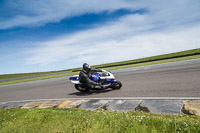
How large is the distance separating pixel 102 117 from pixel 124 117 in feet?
1.88

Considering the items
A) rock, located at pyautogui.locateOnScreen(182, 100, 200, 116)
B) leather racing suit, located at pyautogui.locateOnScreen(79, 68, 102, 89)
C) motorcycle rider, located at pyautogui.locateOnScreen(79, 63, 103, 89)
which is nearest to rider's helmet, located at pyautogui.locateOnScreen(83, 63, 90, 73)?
motorcycle rider, located at pyautogui.locateOnScreen(79, 63, 103, 89)

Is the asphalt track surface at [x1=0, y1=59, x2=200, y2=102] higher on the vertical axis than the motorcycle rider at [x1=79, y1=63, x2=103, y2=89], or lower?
lower

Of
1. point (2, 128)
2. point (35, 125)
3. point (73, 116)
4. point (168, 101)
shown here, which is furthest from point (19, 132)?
point (168, 101)

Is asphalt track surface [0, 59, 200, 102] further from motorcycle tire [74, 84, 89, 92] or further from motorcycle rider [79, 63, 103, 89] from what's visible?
motorcycle rider [79, 63, 103, 89]

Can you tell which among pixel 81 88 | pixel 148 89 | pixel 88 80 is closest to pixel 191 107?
pixel 148 89

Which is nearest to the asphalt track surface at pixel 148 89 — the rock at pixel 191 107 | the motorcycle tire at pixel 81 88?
the motorcycle tire at pixel 81 88

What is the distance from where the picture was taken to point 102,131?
3145 mm

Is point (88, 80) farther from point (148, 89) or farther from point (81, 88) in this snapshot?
point (148, 89)

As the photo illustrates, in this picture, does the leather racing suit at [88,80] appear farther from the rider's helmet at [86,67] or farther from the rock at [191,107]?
the rock at [191,107]

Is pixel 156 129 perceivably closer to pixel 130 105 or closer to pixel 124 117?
pixel 124 117

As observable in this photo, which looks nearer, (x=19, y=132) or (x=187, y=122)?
(x=187, y=122)

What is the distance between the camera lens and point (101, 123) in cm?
351

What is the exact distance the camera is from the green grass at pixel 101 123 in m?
2.95

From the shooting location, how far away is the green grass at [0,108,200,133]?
295cm
